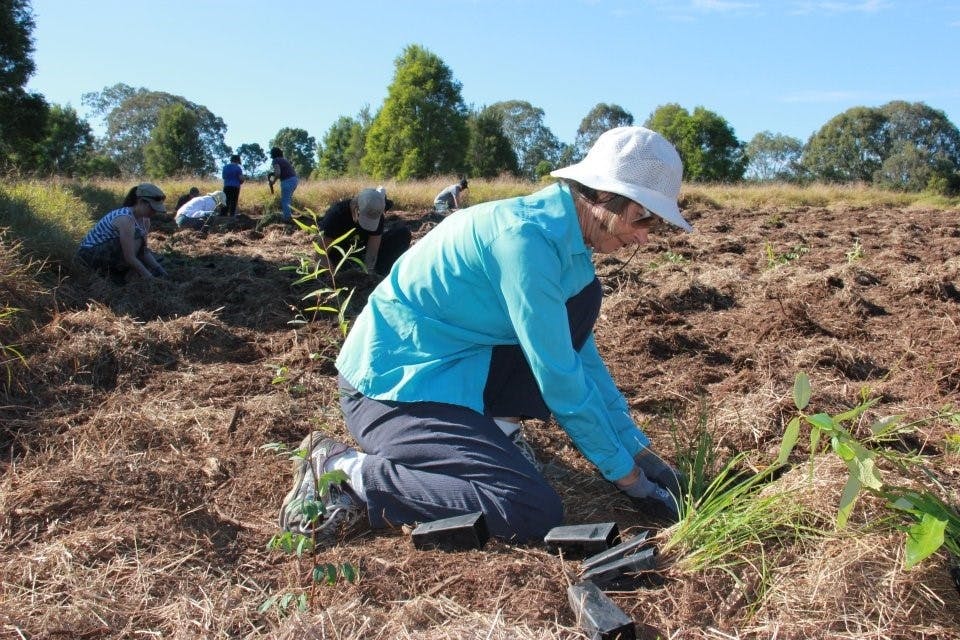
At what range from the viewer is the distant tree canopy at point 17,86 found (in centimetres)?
1344

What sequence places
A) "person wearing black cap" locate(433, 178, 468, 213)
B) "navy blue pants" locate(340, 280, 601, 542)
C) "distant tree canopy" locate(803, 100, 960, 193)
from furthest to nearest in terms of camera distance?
"distant tree canopy" locate(803, 100, 960, 193) → "person wearing black cap" locate(433, 178, 468, 213) → "navy blue pants" locate(340, 280, 601, 542)

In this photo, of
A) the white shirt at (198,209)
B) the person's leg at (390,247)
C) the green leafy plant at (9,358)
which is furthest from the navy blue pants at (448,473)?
the white shirt at (198,209)

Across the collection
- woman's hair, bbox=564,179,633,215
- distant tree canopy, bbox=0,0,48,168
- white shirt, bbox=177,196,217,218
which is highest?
distant tree canopy, bbox=0,0,48,168

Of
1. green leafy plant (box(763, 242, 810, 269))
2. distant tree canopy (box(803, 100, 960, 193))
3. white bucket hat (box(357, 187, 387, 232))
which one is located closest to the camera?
white bucket hat (box(357, 187, 387, 232))

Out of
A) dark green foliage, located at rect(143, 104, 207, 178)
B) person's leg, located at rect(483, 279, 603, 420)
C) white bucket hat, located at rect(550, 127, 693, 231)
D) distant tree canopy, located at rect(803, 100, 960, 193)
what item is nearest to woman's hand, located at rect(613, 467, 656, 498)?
person's leg, located at rect(483, 279, 603, 420)

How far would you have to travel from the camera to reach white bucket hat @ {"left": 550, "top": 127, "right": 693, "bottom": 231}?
81.8 inches

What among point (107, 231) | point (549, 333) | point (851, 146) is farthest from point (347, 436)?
point (851, 146)

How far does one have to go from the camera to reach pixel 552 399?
2.18 metres

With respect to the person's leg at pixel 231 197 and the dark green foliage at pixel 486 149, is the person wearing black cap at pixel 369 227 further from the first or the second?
the dark green foliage at pixel 486 149

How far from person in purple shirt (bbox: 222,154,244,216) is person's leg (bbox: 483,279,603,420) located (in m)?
10.8

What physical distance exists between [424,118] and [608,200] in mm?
32396

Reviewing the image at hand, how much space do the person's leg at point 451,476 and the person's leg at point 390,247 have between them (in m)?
4.11

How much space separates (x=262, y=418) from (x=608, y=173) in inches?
70.4

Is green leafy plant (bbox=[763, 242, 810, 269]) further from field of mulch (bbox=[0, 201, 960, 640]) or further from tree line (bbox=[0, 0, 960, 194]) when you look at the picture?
tree line (bbox=[0, 0, 960, 194])
